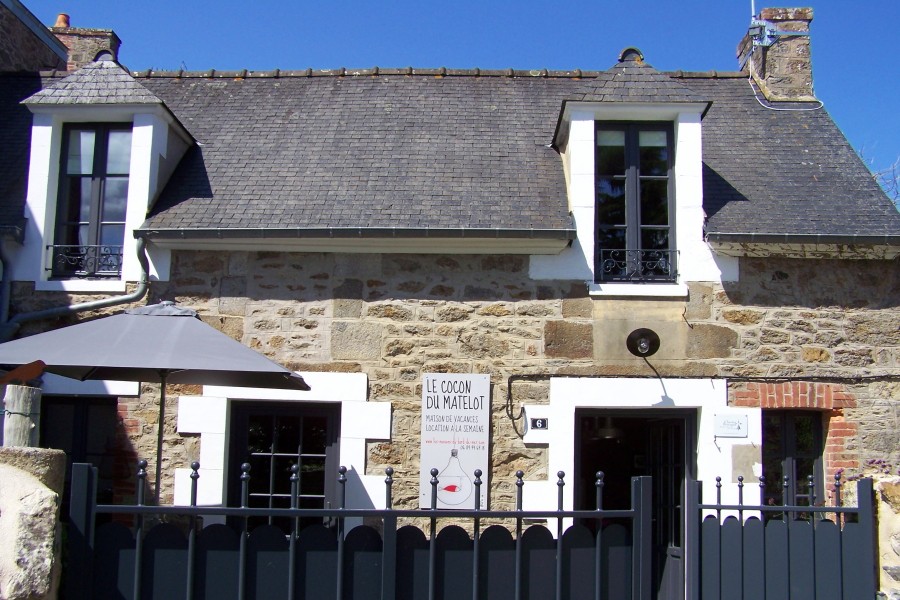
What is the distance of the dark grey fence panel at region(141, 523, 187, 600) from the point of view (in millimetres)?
4059

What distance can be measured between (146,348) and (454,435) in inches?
106

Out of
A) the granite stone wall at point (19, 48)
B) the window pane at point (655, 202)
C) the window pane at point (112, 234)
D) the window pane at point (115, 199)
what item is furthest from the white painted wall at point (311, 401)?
the granite stone wall at point (19, 48)

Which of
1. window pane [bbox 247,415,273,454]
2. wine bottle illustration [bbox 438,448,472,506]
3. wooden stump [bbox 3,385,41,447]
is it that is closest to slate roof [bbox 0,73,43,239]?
window pane [bbox 247,415,273,454]

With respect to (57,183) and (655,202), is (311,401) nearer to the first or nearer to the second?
(57,183)

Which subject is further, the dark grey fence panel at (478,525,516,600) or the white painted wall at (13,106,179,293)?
the white painted wall at (13,106,179,293)

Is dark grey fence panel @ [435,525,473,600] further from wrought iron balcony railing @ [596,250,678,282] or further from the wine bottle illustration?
wrought iron balcony railing @ [596,250,678,282]

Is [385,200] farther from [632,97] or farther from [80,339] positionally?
[80,339]

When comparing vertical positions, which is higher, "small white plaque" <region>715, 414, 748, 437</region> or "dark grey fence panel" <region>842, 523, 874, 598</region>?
"small white plaque" <region>715, 414, 748, 437</region>

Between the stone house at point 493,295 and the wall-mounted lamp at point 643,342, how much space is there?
2 centimetres

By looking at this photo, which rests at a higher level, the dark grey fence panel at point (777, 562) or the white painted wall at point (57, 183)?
the white painted wall at point (57, 183)

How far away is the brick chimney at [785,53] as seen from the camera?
945cm

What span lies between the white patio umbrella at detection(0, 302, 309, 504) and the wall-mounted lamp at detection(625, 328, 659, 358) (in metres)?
2.79

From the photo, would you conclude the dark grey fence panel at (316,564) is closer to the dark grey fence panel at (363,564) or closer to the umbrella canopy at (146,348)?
the dark grey fence panel at (363,564)

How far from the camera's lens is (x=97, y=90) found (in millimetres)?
8094
